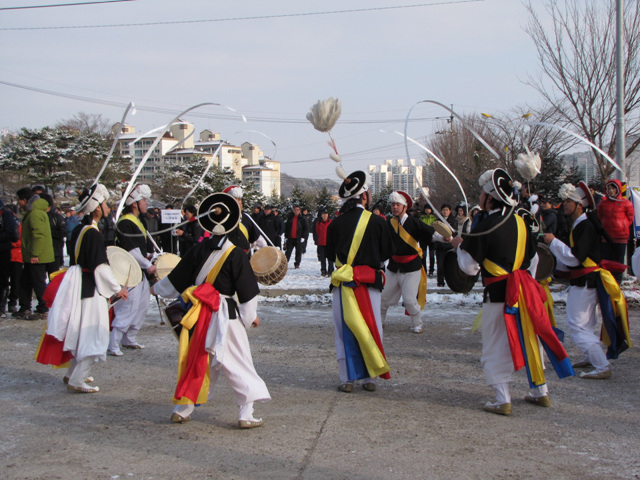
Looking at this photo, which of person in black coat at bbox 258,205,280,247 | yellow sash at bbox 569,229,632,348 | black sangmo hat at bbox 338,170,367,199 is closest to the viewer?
black sangmo hat at bbox 338,170,367,199

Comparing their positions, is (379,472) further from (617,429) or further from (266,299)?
(266,299)

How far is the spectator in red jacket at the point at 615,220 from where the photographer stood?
679 centimetres

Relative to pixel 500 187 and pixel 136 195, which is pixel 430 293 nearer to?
pixel 136 195

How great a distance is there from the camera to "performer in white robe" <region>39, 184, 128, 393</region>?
5738mm

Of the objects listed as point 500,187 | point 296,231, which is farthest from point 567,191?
point 296,231

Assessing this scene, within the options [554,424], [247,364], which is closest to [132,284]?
[247,364]

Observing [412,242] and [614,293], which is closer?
[614,293]

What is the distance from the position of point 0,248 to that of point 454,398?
24.7 feet

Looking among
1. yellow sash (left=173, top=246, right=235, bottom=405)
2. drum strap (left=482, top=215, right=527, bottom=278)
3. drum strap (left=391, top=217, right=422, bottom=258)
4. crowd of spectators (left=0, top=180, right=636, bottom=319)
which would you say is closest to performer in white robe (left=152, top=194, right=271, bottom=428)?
yellow sash (left=173, top=246, right=235, bottom=405)

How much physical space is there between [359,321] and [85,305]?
262 cm

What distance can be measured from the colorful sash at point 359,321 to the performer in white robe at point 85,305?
7.26 feet

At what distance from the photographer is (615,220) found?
25.5ft

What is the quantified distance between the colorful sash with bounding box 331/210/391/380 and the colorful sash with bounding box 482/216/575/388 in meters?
1.24

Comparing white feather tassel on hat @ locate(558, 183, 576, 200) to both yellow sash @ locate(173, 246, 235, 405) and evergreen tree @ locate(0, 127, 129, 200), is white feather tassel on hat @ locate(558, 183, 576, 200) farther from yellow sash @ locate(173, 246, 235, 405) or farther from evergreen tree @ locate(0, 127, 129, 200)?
evergreen tree @ locate(0, 127, 129, 200)
